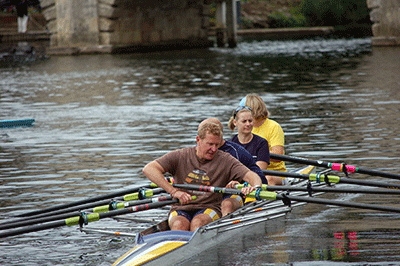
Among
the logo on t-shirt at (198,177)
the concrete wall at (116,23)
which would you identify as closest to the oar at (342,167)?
the logo on t-shirt at (198,177)

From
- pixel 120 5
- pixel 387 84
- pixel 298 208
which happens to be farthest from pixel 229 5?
pixel 298 208

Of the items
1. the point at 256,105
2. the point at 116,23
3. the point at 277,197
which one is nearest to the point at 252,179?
the point at 277,197

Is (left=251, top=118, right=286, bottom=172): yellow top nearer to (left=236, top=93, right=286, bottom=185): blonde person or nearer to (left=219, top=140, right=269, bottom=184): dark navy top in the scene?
(left=236, top=93, right=286, bottom=185): blonde person

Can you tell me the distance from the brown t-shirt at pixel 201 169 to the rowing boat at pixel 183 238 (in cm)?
25

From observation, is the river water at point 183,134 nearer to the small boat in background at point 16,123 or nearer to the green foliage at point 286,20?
the small boat in background at point 16,123

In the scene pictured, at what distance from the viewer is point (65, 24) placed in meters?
45.2

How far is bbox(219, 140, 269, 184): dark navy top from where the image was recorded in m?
8.23

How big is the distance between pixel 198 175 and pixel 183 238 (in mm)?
825

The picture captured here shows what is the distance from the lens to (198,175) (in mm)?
7793

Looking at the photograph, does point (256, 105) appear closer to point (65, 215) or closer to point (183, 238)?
point (183, 238)

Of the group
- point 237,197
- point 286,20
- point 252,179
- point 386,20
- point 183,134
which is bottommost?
point 183,134

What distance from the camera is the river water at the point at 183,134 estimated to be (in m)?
7.93

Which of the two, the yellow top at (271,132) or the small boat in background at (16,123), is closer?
the yellow top at (271,132)

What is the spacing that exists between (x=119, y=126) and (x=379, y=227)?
947 centimetres
